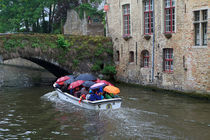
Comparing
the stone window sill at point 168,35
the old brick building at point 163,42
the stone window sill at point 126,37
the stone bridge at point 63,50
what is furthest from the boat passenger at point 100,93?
the stone bridge at point 63,50

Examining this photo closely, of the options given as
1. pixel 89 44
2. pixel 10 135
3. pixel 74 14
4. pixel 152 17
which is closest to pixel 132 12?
pixel 152 17

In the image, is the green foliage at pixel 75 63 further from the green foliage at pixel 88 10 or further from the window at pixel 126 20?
the green foliage at pixel 88 10

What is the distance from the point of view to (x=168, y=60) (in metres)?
17.8

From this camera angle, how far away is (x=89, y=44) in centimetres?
2188

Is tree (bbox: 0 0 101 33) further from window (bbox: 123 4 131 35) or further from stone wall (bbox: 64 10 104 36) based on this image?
window (bbox: 123 4 131 35)

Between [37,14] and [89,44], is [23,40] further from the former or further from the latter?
[37,14]

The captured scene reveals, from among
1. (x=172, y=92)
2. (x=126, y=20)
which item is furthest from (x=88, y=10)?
(x=172, y=92)

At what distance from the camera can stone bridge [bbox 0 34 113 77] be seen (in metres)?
19.5

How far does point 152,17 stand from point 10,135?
37.3 ft

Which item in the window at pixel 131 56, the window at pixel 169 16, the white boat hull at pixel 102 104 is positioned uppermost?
the window at pixel 169 16

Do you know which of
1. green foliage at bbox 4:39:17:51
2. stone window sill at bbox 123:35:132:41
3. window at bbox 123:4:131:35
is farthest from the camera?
window at bbox 123:4:131:35

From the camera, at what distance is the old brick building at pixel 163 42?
51.2 ft

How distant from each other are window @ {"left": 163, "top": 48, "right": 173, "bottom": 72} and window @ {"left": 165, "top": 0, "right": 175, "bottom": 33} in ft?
3.52

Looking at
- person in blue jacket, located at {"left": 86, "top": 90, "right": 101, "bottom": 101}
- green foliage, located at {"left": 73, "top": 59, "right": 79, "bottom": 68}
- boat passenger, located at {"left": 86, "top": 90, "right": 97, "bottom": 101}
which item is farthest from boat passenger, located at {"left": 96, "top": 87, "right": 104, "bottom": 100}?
green foliage, located at {"left": 73, "top": 59, "right": 79, "bottom": 68}
